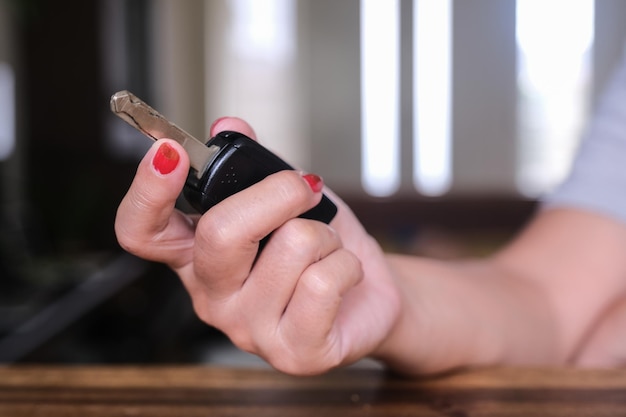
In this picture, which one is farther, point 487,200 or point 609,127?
point 487,200

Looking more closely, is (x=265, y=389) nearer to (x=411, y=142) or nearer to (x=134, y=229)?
(x=134, y=229)

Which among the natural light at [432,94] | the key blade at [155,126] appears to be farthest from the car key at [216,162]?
the natural light at [432,94]

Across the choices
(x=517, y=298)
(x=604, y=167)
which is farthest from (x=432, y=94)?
(x=517, y=298)

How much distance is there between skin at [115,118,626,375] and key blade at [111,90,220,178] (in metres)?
0.01

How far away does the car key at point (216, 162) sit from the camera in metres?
0.35

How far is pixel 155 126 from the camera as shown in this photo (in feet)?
1.13

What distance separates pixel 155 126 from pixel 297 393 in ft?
0.66

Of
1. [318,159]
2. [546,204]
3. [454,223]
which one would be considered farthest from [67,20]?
[546,204]

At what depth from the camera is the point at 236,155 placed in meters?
0.36

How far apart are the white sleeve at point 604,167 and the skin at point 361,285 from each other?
1 cm

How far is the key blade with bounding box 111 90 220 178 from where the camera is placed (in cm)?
33

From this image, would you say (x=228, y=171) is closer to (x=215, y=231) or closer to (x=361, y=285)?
(x=215, y=231)

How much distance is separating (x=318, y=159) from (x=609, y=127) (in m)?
4.23

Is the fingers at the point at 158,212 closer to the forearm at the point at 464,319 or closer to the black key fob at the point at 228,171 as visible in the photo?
the black key fob at the point at 228,171
